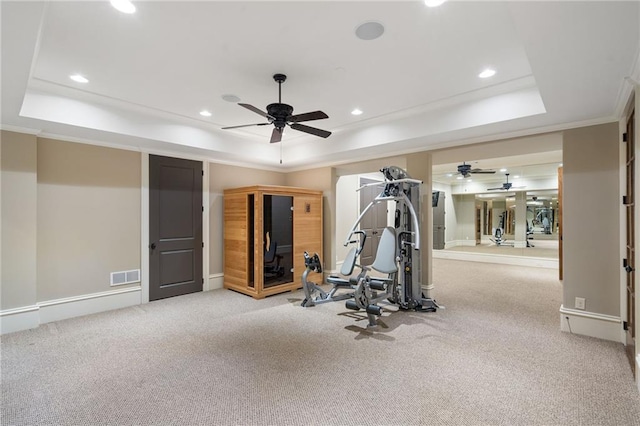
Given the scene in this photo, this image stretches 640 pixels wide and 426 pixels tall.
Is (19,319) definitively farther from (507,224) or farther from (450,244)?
(507,224)

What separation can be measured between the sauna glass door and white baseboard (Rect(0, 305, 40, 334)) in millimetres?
2995

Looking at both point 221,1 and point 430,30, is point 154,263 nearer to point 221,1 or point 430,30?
point 221,1

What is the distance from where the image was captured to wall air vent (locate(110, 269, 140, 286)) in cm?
449

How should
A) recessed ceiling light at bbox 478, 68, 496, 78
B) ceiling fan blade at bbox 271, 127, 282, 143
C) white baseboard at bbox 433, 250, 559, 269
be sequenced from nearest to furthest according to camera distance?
recessed ceiling light at bbox 478, 68, 496, 78, ceiling fan blade at bbox 271, 127, 282, 143, white baseboard at bbox 433, 250, 559, 269

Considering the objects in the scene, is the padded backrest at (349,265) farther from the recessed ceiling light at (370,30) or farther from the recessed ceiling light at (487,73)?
the recessed ceiling light at (370,30)

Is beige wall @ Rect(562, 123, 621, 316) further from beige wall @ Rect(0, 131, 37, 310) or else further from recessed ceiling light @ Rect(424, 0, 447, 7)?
beige wall @ Rect(0, 131, 37, 310)

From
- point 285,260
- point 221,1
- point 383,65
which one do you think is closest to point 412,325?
point 285,260

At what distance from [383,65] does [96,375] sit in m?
3.94

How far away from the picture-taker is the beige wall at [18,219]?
3.55 metres

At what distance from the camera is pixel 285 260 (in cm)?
549

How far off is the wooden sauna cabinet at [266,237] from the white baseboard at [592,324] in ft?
12.7

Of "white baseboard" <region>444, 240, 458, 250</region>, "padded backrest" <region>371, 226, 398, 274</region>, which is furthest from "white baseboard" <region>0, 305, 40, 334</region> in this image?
"white baseboard" <region>444, 240, 458, 250</region>

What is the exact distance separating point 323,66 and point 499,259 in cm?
799

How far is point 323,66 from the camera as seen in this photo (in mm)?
2982
